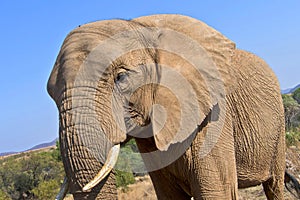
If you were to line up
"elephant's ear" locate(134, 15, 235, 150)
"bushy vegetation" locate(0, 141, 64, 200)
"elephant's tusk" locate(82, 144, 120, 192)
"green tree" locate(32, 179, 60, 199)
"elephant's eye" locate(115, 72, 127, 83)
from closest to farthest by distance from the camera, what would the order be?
1. "elephant's tusk" locate(82, 144, 120, 192)
2. "elephant's eye" locate(115, 72, 127, 83)
3. "elephant's ear" locate(134, 15, 235, 150)
4. "green tree" locate(32, 179, 60, 199)
5. "bushy vegetation" locate(0, 141, 64, 200)

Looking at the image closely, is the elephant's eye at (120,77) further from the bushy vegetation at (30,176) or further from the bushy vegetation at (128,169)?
the bushy vegetation at (30,176)

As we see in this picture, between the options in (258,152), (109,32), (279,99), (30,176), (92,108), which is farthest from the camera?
(30,176)

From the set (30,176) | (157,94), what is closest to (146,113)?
(157,94)

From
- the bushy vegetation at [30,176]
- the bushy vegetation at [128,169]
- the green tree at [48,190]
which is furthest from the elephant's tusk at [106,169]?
the bushy vegetation at [30,176]

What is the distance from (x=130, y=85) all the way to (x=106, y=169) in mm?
551

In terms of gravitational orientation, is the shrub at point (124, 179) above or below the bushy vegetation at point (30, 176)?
above

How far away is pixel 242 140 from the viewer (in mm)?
4090

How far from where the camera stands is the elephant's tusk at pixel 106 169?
2518 millimetres

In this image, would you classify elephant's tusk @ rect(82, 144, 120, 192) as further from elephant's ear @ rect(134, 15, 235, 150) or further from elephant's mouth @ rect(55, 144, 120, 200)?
elephant's ear @ rect(134, 15, 235, 150)

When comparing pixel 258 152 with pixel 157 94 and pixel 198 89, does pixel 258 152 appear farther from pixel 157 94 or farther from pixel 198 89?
pixel 157 94

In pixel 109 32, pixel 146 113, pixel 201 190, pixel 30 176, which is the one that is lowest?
pixel 30 176

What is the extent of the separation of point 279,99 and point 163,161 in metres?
1.88

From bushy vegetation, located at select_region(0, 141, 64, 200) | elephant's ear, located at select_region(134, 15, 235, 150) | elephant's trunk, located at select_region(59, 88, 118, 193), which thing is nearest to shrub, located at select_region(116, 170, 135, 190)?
bushy vegetation, located at select_region(0, 141, 64, 200)

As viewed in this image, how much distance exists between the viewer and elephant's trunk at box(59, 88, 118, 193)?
252 centimetres
